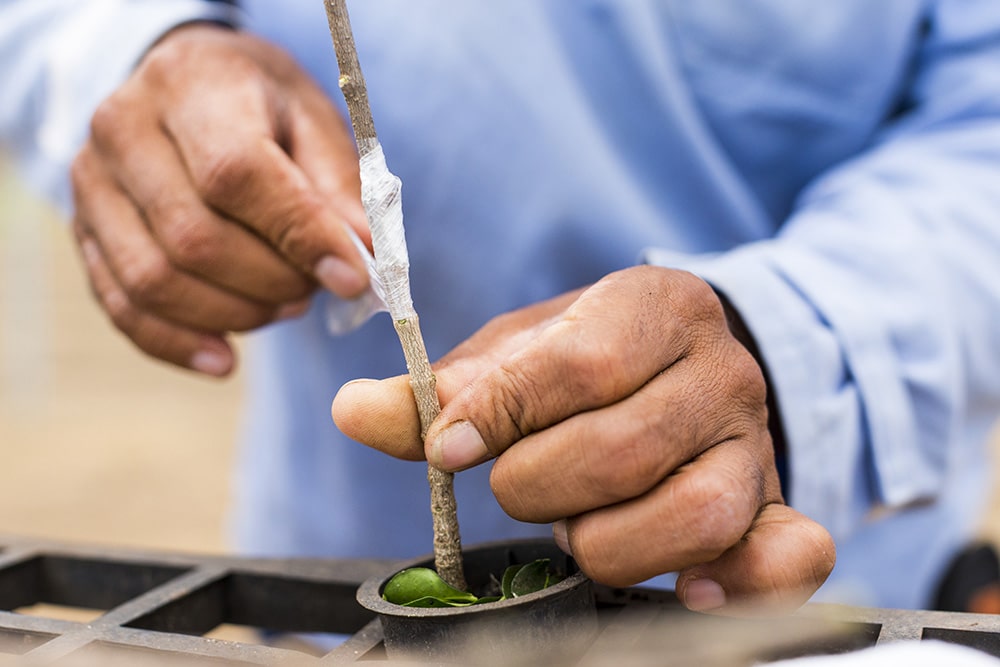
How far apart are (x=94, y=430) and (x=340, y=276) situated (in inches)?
164

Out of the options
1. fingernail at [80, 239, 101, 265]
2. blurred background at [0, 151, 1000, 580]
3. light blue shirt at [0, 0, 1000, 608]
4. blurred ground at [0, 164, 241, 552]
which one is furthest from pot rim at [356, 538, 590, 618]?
blurred ground at [0, 164, 241, 552]

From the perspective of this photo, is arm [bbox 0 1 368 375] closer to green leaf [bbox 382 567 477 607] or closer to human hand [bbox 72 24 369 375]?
human hand [bbox 72 24 369 375]

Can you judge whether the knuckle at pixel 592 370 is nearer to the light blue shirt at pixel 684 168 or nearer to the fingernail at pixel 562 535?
the fingernail at pixel 562 535

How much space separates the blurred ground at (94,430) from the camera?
11.2 feet

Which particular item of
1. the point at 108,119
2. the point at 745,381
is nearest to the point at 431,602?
the point at 745,381

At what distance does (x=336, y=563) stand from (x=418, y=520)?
0.45 meters

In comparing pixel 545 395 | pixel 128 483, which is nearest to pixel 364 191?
pixel 545 395

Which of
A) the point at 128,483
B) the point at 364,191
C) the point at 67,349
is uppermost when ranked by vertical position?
the point at 364,191

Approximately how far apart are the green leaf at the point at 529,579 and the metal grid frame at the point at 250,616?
5 cm

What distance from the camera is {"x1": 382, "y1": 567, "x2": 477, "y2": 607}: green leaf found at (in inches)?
24.2

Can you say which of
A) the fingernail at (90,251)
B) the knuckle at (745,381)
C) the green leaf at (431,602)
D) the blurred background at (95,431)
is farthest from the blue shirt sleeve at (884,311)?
the blurred background at (95,431)

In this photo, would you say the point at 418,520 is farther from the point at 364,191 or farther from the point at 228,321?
the point at 364,191

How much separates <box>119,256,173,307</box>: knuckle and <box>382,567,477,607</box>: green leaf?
45 centimetres

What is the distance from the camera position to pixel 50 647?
25.0 inches
